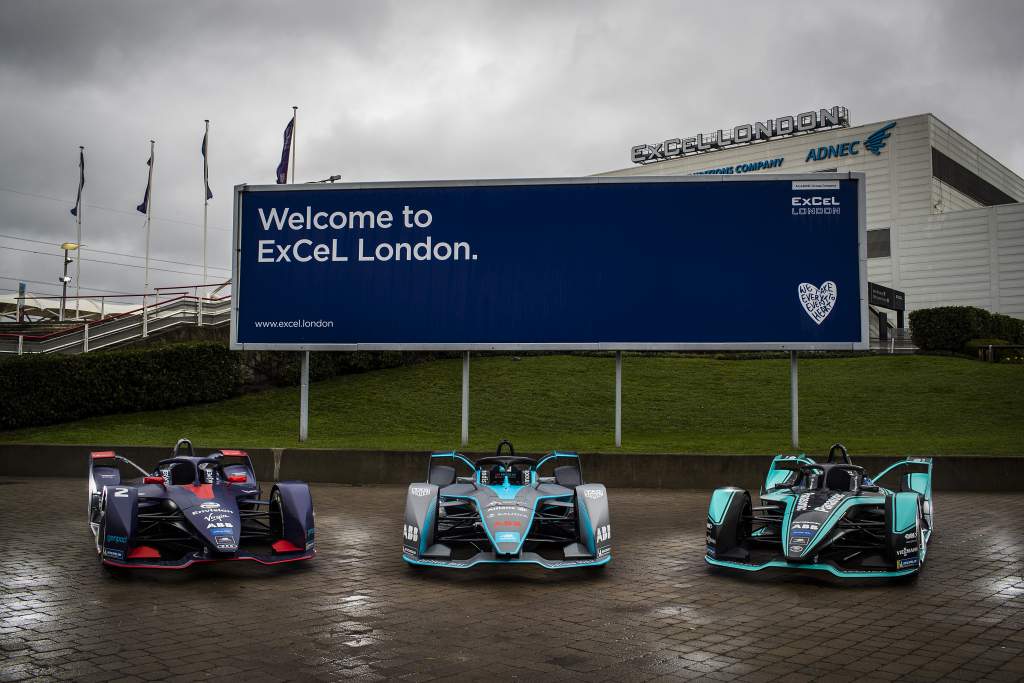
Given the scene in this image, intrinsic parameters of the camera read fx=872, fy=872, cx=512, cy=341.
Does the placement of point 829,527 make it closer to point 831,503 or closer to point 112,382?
point 831,503

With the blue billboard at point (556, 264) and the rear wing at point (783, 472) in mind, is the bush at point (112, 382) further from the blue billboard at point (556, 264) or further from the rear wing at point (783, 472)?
the rear wing at point (783, 472)

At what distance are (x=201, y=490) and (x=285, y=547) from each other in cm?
110

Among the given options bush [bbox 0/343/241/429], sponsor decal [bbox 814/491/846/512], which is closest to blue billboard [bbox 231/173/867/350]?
bush [bbox 0/343/241/429]

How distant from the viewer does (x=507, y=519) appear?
27.4 feet

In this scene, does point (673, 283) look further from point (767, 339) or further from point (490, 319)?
point (490, 319)

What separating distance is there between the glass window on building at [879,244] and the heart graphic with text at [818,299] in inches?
1930

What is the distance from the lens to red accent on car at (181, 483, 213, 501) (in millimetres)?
→ 8812

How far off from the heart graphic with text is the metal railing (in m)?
16.6

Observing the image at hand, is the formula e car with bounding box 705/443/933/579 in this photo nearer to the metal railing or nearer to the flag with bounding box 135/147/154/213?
the metal railing

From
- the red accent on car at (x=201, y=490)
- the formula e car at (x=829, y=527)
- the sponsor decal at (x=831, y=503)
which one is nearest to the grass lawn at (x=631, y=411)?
the formula e car at (x=829, y=527)

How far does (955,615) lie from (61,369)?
19.0m

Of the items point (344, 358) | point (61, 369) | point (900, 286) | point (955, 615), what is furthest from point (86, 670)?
point (900, 286)

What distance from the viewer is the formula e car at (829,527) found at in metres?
7.99

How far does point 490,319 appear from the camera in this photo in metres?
17.8
